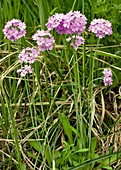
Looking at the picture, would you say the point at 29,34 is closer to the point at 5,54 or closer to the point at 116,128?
the point at 5,54

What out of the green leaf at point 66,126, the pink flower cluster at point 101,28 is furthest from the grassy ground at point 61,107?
the pink flower cluster at point 101,28

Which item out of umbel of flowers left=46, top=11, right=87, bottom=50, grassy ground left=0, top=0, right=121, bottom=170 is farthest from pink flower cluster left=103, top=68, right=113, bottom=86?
umbel of flowers left=46, top=11, right=87, bottom=50

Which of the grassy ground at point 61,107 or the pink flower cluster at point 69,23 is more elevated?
the pink flower cluster at point 69,23

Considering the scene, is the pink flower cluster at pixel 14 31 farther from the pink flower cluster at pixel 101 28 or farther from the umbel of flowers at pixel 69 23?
the pink flower cluster at pixel 101 28

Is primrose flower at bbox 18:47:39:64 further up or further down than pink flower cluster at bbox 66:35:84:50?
further down

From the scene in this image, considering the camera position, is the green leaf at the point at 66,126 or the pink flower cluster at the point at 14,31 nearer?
the pink flower cluster at the point at 14,31

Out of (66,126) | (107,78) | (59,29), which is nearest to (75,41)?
(59,29)

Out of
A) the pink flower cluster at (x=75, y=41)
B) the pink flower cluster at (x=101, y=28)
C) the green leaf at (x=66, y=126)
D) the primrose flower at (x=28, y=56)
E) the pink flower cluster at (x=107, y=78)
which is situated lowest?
the green leaf at (x=66, y=126)

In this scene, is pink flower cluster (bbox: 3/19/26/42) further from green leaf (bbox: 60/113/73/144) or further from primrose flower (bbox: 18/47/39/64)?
green leaf (bbox: 60/113/73/144)
